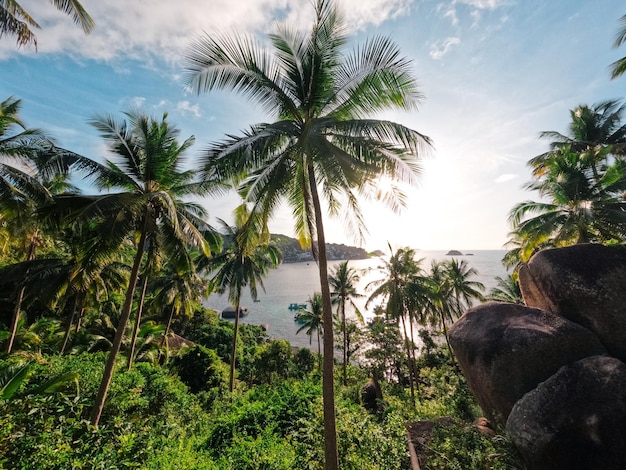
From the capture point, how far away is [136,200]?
7.84 meters

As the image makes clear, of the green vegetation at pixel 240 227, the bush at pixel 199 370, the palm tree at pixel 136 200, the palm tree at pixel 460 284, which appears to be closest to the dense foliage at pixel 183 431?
the green vegetation at pixel 240 227

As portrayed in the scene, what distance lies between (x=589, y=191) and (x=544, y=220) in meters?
2.01

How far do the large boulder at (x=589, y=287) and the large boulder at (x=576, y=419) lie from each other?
56.2 inches

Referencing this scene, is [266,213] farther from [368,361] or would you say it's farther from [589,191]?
[368,361]

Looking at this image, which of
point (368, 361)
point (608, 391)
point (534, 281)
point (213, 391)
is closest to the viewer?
point (608, 391)

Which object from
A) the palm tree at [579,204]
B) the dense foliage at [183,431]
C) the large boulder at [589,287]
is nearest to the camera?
the dense foliage at [183,431]

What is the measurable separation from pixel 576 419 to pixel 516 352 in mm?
1766

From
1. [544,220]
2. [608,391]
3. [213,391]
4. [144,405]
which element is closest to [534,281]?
[608,391]

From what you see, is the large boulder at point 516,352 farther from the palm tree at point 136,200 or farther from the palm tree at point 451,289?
the palm tree at point 451,289

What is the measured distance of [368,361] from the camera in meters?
21.5

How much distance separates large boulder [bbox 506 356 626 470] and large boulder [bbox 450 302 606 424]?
0.44 m

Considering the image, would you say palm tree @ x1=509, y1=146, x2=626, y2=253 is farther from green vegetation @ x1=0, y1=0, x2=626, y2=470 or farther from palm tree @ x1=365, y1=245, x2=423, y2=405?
palm tree @ x1=365, y1=245, x2=423, y2=405

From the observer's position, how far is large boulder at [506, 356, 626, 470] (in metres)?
5.90

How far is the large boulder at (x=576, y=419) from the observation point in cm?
590
